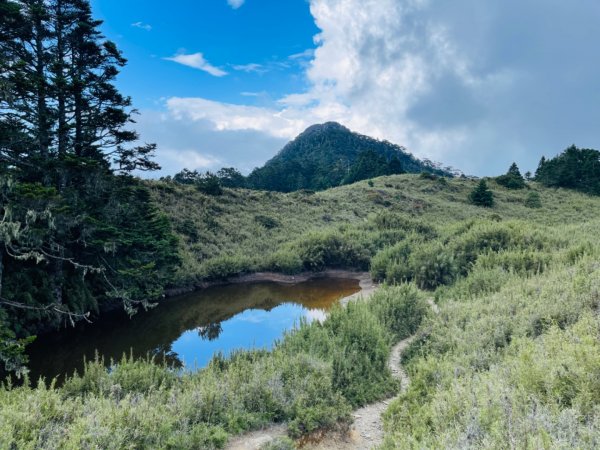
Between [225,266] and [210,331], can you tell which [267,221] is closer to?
[225,266]

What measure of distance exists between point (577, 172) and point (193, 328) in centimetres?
7186

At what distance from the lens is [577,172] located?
6103 cm

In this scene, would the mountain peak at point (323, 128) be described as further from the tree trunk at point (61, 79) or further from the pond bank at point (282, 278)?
the tree trunk at point (61, 79)

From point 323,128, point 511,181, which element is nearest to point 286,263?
point 511,181

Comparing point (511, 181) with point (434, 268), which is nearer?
point (434, 268)

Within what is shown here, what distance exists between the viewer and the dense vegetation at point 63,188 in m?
11.0

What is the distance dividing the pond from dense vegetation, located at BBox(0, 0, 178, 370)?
3.49 ft

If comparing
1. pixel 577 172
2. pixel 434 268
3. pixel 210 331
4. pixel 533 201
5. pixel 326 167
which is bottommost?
pixel 210 331

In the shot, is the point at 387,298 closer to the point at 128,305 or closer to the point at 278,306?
the point at 278,306

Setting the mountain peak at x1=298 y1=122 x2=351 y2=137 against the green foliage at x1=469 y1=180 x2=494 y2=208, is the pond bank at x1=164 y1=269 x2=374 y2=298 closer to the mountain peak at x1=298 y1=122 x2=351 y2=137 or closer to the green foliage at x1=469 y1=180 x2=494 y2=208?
the green foliage at x1=469 y1=180 x2=494 y2=208

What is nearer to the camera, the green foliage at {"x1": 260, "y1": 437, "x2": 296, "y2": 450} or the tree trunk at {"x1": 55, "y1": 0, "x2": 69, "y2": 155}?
the green foliage at {"x1": 260, "y1": 437, "x2": 296, "y2": 450}

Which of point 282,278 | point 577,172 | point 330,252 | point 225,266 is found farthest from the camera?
point 577,172

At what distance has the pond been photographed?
11.7 meters

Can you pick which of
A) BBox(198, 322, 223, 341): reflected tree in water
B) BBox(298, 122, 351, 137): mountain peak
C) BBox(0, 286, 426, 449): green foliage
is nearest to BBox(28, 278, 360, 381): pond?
BBox(198, 322, 223, 341): reflected tree in water
